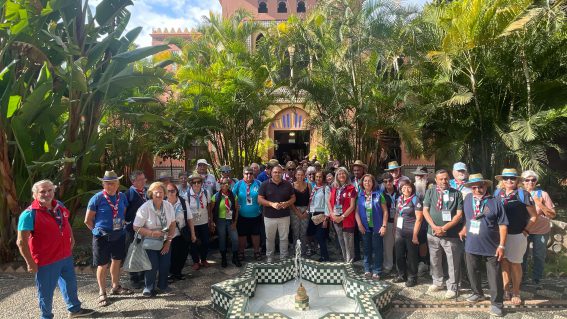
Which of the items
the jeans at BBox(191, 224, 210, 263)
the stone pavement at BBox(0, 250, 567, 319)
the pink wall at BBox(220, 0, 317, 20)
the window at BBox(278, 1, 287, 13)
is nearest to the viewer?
the stone pavement at BBox(0, 250, 567, 319)

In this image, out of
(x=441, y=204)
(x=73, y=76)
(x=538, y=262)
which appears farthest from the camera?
(x=73, y=76)

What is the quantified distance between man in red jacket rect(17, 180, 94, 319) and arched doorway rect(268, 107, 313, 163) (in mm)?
13333

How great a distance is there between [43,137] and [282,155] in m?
15.5

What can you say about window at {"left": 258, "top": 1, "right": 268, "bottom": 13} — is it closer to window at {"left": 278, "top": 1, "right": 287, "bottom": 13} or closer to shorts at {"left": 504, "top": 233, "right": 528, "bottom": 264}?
window at {"left": 278, "top": 1, "right": 287, "bottom": 13}

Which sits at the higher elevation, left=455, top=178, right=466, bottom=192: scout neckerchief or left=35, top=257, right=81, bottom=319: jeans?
left=455, top=178, right=466, bottom=192: scout neckerchief

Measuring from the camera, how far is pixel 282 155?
70.2 feet

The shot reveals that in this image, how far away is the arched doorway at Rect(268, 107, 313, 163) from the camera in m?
18.7

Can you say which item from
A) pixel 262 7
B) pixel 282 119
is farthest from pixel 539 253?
pixel 262 7

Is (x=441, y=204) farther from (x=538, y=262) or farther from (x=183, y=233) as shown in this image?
(x=183, y=233)

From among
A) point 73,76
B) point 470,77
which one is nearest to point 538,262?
point 470,77

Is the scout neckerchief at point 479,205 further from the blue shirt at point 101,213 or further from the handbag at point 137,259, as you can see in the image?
the blue shirt at point 101,213

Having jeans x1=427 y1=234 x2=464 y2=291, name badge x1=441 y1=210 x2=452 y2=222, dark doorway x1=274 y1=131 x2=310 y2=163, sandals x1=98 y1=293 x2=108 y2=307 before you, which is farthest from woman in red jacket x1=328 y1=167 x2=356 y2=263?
dark doorway x1=274 y1=131 x2=310 y2=163

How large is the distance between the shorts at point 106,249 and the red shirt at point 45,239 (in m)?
0.57

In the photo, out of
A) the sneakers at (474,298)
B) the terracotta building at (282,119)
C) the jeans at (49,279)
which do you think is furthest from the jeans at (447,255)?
the terracotta building at (282,119)
